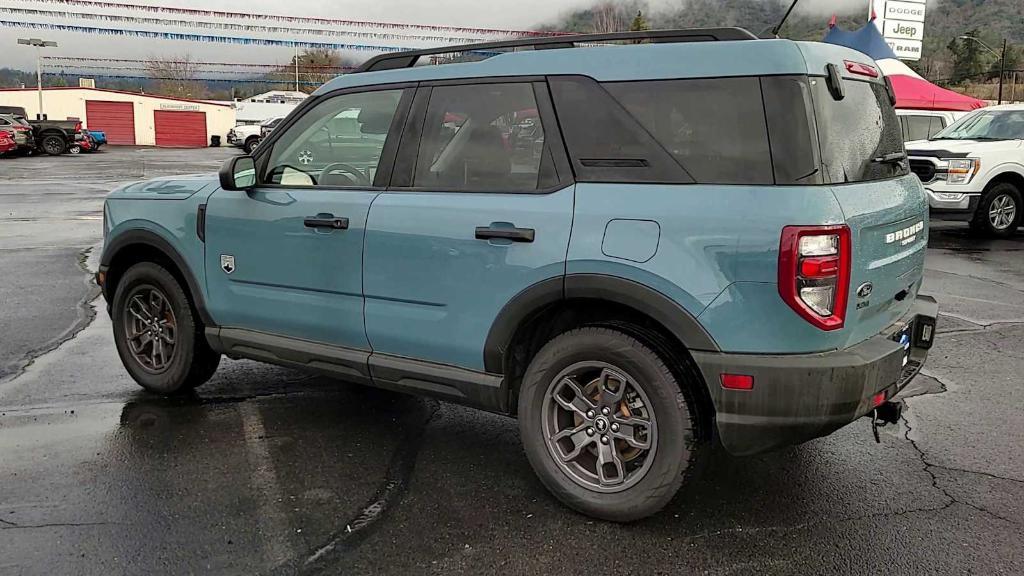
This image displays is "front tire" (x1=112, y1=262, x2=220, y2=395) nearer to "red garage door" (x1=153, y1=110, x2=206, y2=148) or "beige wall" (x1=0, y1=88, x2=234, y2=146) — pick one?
"beige wall" (x1=0, y1=88, x2=234, y2=146)

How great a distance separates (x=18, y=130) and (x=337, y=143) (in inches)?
1396

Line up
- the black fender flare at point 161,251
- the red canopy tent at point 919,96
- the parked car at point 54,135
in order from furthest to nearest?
1. the parked car at point 54,135
2. the red canopy tent at point 919,96
3. the black fender flare at point 161,251

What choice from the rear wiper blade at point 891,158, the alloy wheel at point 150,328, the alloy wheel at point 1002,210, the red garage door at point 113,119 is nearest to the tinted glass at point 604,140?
the rear wiper blade at point 891,158

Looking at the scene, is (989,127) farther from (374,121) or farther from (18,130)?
(18,130)

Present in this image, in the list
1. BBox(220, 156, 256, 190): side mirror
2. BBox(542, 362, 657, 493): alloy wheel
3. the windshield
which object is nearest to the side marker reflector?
BBox(542, 362, 657, 493): alloy wheel

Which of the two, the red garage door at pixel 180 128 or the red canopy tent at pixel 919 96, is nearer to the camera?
the red canopy tent at pixel 919 96

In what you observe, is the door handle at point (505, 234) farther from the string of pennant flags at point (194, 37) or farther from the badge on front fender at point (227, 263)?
the string of pennant flags at point (194, 37)

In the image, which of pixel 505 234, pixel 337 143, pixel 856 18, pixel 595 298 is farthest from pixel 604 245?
pixel 856 18

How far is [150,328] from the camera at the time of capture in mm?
4996

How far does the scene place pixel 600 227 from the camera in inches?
126

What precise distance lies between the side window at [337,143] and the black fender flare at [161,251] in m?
0.75

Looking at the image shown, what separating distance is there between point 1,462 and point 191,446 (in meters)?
0.86

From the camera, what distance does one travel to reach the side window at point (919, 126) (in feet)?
56.3

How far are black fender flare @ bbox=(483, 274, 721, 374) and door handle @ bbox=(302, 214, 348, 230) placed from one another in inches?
36.7
